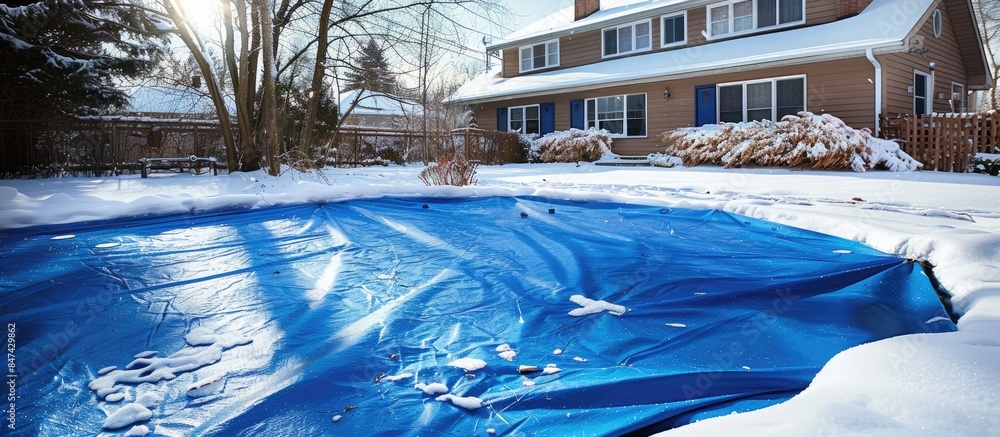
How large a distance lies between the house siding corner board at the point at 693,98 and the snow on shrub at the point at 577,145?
2.55 ft

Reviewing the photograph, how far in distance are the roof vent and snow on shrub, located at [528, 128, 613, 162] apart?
5175mm

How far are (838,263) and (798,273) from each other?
306 mm

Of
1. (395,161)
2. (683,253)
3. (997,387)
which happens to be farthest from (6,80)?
(997,387)

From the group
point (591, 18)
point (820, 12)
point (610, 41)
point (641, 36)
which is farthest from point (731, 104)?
point (591, 18)

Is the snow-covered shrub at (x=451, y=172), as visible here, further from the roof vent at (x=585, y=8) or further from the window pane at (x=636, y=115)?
the roof vent at (x=585, y=8)

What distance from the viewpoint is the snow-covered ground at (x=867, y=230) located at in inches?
54.4

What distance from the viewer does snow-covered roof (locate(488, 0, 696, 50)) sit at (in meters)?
15.2

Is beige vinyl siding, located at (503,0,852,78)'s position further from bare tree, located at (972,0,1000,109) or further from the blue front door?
bare tree, located at (972,0,1000,109)

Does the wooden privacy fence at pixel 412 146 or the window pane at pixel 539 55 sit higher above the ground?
the window pane at pixel 539 55

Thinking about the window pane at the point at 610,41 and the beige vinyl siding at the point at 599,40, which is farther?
the window pane at the point at 610,41

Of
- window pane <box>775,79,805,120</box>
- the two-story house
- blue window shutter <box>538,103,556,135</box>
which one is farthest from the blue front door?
blue window shutter <box>538,103,556,135</box>

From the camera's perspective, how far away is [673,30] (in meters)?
15.5

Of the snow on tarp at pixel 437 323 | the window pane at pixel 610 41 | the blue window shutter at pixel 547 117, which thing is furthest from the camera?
the blue window shutter at pixel 547 117

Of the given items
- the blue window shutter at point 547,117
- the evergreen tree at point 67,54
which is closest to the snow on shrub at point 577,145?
the blue window shutter at point 547,117
